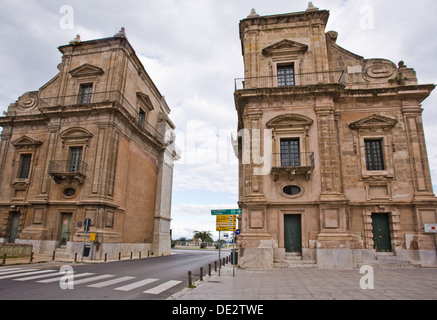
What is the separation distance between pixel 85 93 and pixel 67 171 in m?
7.23

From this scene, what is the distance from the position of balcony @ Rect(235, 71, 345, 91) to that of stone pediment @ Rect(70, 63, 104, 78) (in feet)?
43.3

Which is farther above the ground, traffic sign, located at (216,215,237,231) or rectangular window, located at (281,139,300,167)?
rectangular window, located at (281,139,300,167)

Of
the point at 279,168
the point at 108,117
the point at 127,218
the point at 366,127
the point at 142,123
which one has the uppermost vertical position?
the point at 142,123

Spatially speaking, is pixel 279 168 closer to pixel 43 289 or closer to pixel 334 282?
pixel 334 282

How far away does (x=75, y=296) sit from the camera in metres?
7.80

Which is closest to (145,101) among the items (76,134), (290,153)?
(76,134)

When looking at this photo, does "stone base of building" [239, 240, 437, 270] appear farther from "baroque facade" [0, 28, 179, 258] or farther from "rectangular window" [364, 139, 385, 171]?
"baroque facade" [0, 28, 179, 258]

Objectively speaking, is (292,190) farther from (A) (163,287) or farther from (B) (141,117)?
(B) (141,117)

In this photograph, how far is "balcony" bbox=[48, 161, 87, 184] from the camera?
21569mm

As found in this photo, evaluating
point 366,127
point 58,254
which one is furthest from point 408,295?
point 58,254

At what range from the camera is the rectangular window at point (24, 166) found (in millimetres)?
25141

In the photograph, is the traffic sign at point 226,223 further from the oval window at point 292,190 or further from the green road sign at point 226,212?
the oval window at point 292,190

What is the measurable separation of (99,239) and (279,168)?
44.2 feet

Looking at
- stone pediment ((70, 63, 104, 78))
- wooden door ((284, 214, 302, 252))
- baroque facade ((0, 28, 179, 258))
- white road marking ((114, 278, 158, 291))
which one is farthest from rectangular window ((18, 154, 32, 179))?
wooden door ((284, 214, 302, 252))
